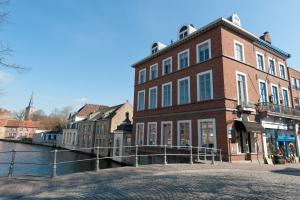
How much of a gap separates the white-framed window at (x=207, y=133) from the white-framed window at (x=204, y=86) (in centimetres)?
200

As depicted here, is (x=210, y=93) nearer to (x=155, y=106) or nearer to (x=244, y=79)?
(x=244, y=79)

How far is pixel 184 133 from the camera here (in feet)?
60.2

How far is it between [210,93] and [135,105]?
40.6 feet

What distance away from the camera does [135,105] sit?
88.1ft

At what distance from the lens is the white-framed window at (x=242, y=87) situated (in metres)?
16.8

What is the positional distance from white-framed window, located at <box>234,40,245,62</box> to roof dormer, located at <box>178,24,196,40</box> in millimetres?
4857

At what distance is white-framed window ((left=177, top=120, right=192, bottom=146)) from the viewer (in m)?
17.8

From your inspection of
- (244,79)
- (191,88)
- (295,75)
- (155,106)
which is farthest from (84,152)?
(295,75)

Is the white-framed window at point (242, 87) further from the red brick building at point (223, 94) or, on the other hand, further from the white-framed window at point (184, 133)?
the white-framed window at point (184, 133)

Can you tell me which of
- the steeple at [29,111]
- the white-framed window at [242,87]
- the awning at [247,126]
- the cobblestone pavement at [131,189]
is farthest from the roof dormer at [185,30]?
the steeple at [29,111]

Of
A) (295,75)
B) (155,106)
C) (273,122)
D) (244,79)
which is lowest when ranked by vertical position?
(273,122)

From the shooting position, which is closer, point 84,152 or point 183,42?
point 183,42

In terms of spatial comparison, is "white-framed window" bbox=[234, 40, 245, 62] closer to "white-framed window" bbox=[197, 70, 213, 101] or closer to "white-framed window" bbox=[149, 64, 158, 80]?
"white-framed window" bbox=[197, 70, 213, 101]

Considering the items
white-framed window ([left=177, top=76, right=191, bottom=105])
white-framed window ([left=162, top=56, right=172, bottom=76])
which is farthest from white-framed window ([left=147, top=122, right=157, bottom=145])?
white-framed window ([left=162, top=56, right=172, bottom=76])
